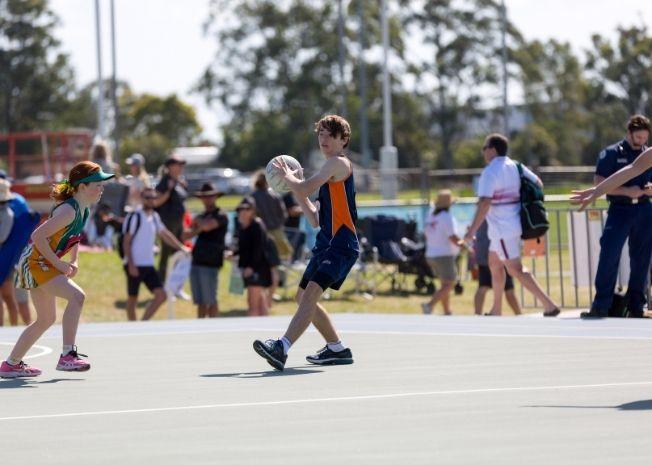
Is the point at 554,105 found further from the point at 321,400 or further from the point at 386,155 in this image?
the point at 321,400

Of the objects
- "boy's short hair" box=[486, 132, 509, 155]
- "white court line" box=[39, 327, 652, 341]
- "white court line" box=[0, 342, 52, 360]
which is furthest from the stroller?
"white court line" box=[0, 342, 52, 360]

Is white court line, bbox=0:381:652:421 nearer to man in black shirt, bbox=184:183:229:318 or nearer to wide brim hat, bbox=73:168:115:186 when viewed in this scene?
wide brim hat, bbox=73:168:115:186

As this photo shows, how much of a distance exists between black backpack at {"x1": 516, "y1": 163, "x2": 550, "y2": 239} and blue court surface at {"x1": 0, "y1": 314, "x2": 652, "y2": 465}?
5.36ft

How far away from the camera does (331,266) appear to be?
9859 millimetres

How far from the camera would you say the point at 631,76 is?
71.9 m

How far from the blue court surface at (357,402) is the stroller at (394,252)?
1059 cm

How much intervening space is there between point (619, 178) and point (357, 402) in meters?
2.66

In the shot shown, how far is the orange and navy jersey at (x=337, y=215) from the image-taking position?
9.83 metres

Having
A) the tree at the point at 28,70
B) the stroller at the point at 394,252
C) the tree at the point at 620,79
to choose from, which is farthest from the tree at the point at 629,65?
the stroller at the point at 394,252

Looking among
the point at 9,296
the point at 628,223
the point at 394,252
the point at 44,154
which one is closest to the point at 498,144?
the point at 628,223

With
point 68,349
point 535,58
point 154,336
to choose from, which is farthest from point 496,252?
point 535,58

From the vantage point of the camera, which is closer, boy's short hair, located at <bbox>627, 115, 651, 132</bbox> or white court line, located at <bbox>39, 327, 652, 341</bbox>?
white court line, located at <bbox>39, 327, 652, 341</bbox>

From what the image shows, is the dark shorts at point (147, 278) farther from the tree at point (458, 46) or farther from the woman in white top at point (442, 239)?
the tree at point (458, 46)

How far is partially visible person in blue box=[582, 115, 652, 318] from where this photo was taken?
42.5 ft
